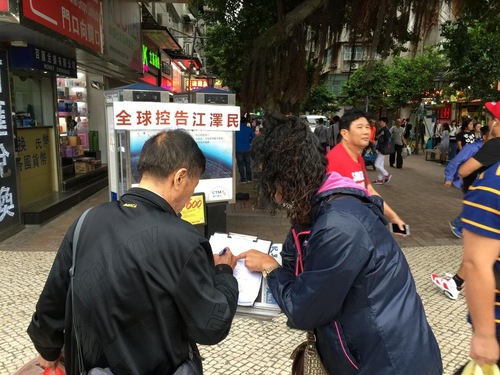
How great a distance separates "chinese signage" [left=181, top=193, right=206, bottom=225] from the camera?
15.0 feet

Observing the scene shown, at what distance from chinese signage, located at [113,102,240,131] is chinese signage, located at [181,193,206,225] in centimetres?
76

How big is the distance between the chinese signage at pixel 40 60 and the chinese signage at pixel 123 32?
983mm

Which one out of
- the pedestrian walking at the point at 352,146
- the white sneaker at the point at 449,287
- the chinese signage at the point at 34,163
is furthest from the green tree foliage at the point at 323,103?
the white sneaker at the point at 449,287

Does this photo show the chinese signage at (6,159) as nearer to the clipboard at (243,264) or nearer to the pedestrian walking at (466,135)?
the clipboard at (243,264)

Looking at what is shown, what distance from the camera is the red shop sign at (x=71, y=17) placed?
5.29 m

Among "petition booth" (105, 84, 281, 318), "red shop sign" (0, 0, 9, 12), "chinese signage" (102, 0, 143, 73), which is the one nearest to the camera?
"petition booth" (105, 84, 281, 318)

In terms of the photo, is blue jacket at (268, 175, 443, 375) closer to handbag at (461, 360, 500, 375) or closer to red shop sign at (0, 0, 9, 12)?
handbag at (461, 360, 500, 375)

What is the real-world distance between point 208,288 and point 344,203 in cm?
53

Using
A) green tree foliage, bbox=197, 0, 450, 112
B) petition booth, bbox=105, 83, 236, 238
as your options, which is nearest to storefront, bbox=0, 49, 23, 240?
petition booth, bbox=105, 83, 236, 238

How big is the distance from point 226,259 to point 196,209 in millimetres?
2977

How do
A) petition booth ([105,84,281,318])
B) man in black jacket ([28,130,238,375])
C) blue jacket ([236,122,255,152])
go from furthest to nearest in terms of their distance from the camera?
1. blue jacket ([236,122,255,152])
2. petition booth ([105,84,281,318])
3. man in black jacket ([28,130,238,375])

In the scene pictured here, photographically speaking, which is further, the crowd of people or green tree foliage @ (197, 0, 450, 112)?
green tree foliage @ (197, 0, 450, 112)

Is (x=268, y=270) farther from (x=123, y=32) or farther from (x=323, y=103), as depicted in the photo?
(x=323, y=103)

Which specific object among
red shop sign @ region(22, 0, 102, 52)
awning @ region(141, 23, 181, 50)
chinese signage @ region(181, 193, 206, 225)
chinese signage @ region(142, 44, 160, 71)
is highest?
awning @ region(141, 23, 181, 50)
